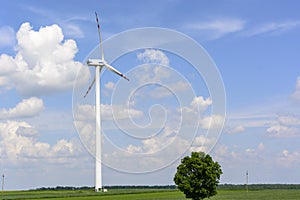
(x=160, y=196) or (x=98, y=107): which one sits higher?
(x=98, y=107)

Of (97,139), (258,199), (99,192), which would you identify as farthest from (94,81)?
(258,199)

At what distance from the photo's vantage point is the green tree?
73.6m

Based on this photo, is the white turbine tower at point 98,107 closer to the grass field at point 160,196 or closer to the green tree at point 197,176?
the grass field at point 160,196

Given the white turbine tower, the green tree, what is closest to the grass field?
the white turbine tower

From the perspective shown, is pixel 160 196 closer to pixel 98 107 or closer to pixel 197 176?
pixel 98 107

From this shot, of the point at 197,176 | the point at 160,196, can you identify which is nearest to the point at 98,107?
the point at 160,196

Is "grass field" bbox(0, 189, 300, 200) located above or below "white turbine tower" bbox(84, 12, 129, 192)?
below

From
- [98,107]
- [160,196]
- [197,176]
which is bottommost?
[160,196]

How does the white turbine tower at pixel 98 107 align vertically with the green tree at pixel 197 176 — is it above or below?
above

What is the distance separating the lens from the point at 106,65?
4663 inches

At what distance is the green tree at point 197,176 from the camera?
241ft

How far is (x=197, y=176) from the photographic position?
7419 cm

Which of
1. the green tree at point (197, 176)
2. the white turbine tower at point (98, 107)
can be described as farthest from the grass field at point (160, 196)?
the green tree at point (197, 176)

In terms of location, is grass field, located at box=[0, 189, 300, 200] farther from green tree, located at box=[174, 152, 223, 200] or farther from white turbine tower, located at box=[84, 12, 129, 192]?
green tree, located at box=[174, 152, 223, 200]
